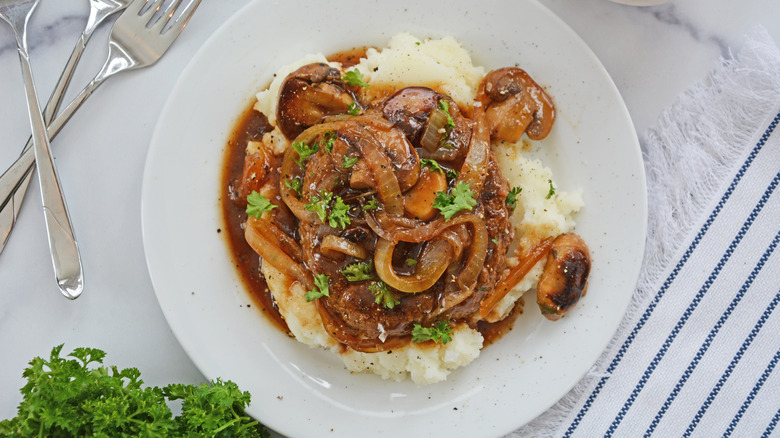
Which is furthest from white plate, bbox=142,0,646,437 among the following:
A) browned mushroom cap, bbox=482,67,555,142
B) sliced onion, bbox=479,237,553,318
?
sliced onion, bbox=479,237,553,318

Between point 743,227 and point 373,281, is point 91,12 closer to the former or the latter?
point 373,281

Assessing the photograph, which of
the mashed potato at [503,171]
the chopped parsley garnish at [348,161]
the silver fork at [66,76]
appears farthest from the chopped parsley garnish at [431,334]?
the silver fork at [66,76]

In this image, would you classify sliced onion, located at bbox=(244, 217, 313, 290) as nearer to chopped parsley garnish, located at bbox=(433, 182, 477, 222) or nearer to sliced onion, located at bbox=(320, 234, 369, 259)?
sliced onion, located at bbox=(320, 234, 369, 259)

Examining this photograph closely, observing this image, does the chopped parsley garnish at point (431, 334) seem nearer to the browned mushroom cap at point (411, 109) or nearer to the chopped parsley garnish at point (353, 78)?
the browned mushroom cap at point (411, 109)

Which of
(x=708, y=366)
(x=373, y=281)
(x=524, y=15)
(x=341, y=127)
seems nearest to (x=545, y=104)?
(x=524, y=15)

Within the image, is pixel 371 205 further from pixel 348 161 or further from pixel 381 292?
pixel 381 292
